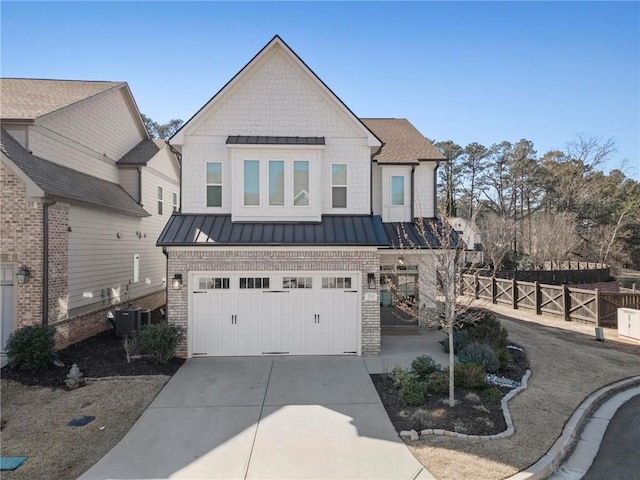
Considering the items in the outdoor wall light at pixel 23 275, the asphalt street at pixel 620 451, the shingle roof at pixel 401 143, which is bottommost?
the asphalt street at pixel 620 451

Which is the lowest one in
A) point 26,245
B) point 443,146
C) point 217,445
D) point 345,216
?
point 217,445

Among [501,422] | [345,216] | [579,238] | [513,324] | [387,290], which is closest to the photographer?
[501,422]

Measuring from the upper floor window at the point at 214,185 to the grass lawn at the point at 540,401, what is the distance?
890 cm

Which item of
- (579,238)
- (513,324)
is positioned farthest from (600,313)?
(579,238)

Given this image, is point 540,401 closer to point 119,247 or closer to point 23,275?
point 23,275

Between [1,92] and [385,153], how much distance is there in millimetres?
14368

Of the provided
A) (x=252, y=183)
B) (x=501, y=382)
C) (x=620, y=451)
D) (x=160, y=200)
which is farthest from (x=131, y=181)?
(x=620, y=451)

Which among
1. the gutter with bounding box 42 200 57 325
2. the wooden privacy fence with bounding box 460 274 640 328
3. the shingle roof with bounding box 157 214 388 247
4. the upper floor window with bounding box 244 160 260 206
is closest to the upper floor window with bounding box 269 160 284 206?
the upper floor window with bounding box 244 160 260 206

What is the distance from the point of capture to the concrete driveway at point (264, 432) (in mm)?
5566

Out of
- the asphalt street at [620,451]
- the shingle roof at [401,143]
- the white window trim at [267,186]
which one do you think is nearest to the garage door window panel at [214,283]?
the white window trim at [267,186]

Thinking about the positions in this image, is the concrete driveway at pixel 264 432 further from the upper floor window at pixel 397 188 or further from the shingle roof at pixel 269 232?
the upper floor window at pixel 397 188

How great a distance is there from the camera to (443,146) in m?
48.9

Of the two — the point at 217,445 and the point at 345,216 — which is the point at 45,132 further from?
the point at 217,445

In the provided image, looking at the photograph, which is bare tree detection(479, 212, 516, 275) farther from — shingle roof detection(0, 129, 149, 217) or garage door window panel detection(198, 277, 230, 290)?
shingle roof detection(0, 129, 149, 217)
